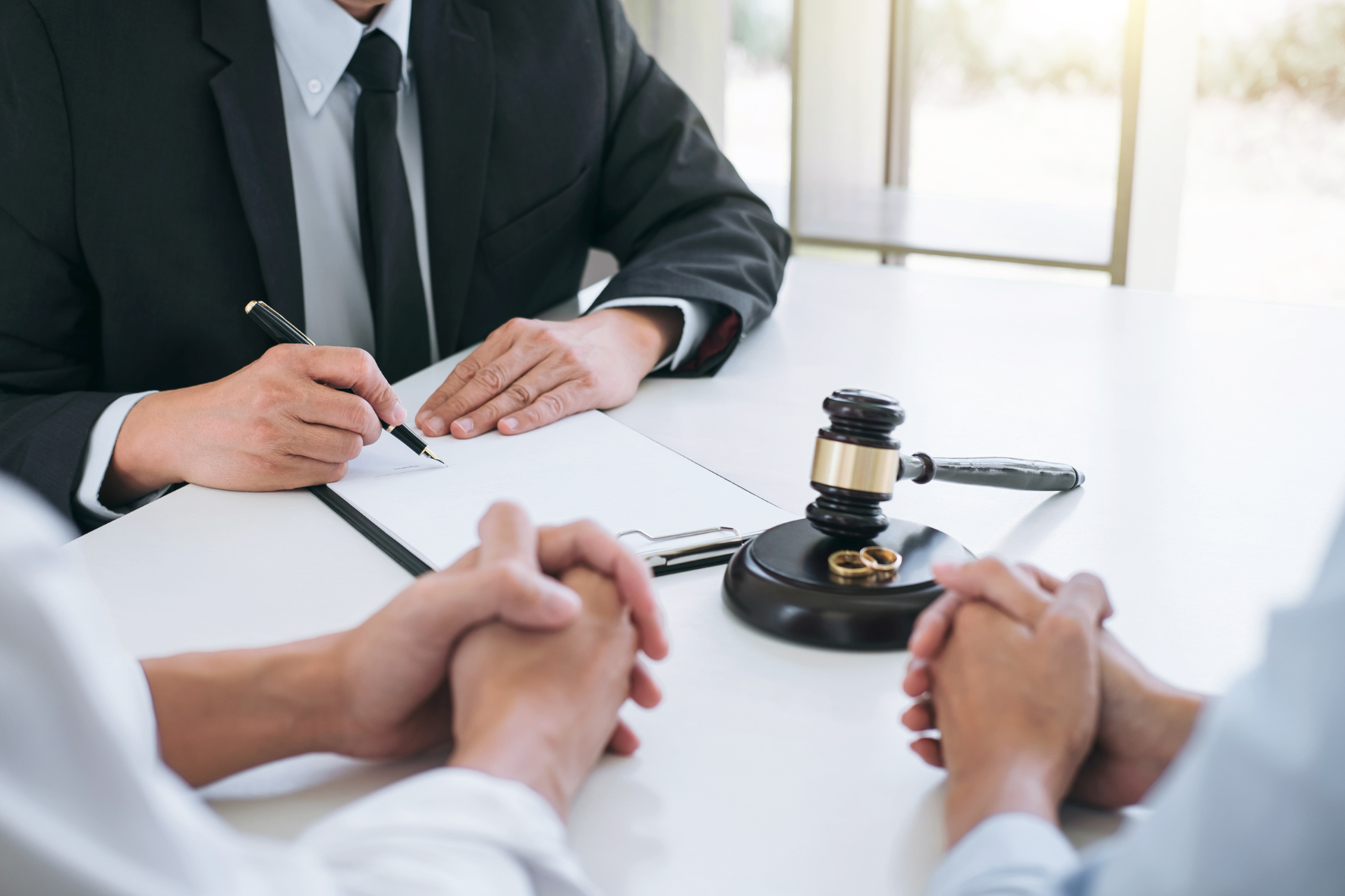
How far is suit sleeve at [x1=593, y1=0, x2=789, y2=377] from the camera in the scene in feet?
4.96

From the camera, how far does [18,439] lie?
1076 millimetres

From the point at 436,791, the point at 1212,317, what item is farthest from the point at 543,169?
the point at 436,791

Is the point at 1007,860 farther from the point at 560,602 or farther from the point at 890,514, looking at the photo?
the point at 890,514

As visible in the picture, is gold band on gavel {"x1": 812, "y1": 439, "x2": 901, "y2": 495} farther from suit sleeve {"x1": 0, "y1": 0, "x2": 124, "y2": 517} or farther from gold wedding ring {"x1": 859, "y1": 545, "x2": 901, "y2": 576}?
suit sleeve {"x1": 0, "y1": 0, "x2": 124, "y2": 517}

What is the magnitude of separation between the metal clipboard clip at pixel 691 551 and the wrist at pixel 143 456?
48cm

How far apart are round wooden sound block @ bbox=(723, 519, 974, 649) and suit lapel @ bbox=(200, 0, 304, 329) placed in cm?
81

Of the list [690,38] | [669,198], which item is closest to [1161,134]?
[690,38]

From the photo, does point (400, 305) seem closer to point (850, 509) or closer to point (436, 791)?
point (850, 509)

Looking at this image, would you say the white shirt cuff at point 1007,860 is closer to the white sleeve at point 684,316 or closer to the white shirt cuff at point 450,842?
the white shirt cuff at point 450,842

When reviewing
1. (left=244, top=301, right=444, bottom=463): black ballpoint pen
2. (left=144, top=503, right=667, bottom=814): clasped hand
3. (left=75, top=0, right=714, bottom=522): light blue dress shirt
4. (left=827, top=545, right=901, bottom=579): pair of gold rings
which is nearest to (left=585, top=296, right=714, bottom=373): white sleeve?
(left=75, top=0, right=714, bottom=522): light blue dress shirt

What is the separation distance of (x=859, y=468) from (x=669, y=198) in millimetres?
A: 979

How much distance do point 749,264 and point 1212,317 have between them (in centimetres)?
64

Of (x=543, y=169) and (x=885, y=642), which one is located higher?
(x=543, y=169)

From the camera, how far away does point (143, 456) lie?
1.06 meters
